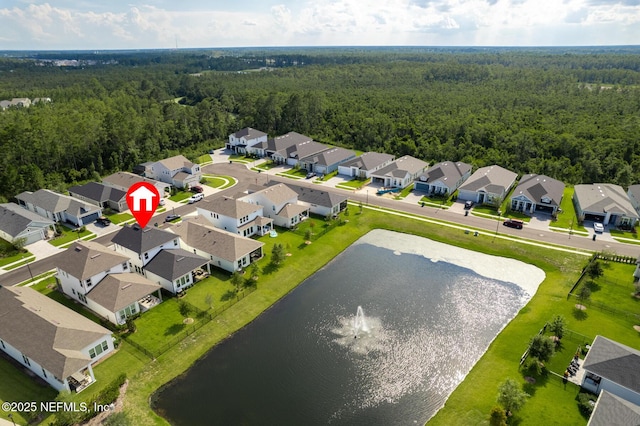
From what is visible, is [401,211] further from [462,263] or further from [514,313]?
[514,313]

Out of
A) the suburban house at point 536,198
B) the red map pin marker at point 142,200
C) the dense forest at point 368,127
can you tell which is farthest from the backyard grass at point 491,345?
the dense forest at point 368,127

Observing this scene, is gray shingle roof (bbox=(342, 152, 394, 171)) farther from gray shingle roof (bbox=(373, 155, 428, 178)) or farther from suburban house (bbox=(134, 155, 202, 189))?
suburban house (bbox=(134, 155, 202, 189))

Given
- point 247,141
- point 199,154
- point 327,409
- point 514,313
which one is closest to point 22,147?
point 199,154

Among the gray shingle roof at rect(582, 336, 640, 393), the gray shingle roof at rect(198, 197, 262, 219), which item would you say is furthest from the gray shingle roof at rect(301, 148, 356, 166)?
the gray shingle roof at rect(582, 336, 640, 393)

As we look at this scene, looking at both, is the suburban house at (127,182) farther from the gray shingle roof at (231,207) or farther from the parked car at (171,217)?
Result: the gray shingle roof at (231,207)

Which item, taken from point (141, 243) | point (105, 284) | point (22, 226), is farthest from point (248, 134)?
point (105, 284)

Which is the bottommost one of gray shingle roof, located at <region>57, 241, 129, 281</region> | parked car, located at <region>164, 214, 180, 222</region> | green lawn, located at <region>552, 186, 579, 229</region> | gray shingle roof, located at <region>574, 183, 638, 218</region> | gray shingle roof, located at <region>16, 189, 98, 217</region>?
green lawn, located at <region>552, 186, 579, 229</region>
